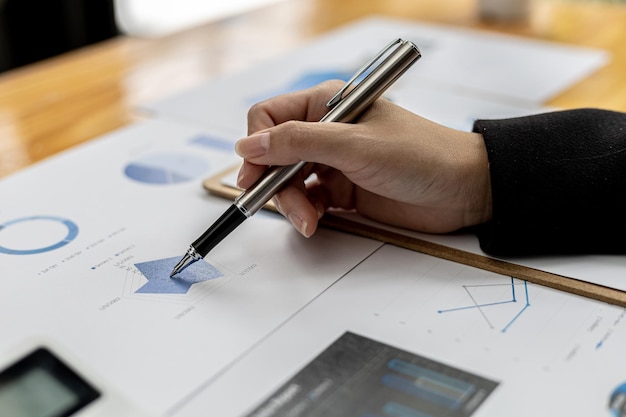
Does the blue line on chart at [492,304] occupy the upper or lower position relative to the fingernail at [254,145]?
lower

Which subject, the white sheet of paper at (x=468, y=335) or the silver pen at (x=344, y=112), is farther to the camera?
the silver pen at (x=344, y=112)

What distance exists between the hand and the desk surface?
0.34 metres

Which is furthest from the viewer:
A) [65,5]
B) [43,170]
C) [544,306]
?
[65,5]

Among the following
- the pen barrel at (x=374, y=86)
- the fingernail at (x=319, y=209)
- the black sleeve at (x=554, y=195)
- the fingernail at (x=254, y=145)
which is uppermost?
the pen barrel at (x=374, y=86)

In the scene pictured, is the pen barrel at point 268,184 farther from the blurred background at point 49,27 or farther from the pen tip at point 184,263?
the blurred background at point 49,27

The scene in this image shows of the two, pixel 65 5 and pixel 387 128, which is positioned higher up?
pixel 387 128

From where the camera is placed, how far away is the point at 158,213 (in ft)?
2.59

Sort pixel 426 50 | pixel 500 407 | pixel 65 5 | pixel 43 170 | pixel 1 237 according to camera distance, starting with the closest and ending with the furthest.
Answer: pixel 500 407, pixel 1 237, pixel 43 170, pixel 426 50, pixel 65 5

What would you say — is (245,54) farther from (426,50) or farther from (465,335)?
(465,335)

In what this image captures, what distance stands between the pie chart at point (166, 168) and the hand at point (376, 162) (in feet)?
0.43

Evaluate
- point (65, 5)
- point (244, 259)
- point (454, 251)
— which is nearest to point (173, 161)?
point (244, 259)

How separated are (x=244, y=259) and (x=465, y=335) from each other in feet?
0.69

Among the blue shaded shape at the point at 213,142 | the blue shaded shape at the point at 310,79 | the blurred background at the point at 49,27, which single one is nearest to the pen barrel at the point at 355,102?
the blue shaded shape at the point at 213,142

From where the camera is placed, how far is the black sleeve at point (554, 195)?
0.71 m
